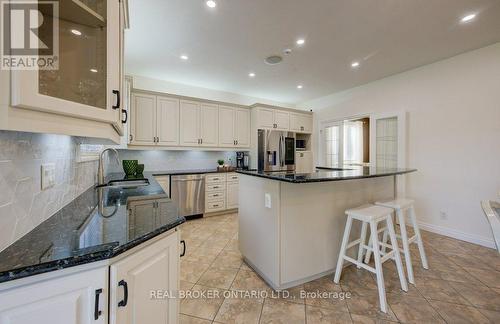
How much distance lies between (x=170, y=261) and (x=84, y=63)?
106 centimetres

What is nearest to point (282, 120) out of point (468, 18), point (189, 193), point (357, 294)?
point (189, 193)

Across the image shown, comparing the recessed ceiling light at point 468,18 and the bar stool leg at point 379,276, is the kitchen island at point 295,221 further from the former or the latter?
the recessed ceiling light at point 468,18

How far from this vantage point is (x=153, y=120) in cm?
371

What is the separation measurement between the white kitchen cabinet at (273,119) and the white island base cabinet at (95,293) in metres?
4.04

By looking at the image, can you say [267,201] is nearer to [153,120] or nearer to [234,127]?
[153,120]

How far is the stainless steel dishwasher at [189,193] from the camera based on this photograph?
147 inches

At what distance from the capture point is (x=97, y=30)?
1.02 meters

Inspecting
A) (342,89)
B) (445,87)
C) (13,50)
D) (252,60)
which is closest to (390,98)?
(445,87)

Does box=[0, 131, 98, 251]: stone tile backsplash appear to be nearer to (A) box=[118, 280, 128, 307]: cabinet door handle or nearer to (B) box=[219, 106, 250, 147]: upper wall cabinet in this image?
(A) box=[118, 280, 128, 307]: cabinet door handle

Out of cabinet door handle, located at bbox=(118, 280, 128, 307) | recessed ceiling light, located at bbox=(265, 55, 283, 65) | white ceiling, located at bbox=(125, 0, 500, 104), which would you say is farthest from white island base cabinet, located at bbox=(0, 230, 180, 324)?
recessed ceiling light, located at bbox=(265, 55, 283, 65)

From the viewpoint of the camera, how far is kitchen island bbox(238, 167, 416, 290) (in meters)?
1.82

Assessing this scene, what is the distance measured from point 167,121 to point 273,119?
2.41m

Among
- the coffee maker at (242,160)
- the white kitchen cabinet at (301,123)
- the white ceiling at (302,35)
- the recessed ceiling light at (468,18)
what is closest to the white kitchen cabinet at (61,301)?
the white ceiling at (302,35)

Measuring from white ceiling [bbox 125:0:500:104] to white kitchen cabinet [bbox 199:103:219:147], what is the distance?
2.17ft
